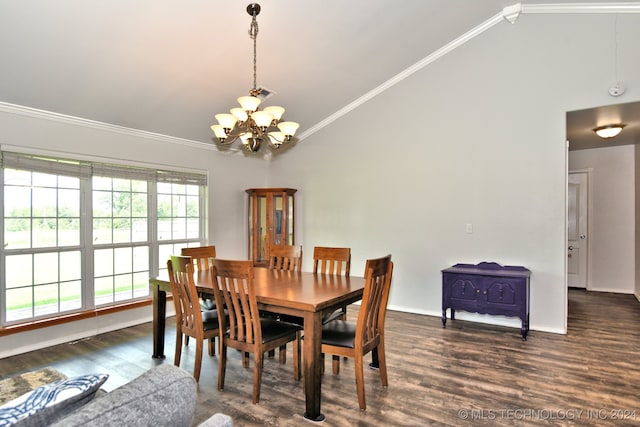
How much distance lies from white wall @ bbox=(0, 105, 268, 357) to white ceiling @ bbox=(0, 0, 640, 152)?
16cm

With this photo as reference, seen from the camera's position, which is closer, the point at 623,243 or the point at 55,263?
the point at 55,263

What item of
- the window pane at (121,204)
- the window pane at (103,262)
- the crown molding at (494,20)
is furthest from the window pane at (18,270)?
the crown molding at (494,20)

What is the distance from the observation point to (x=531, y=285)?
4.08 metres

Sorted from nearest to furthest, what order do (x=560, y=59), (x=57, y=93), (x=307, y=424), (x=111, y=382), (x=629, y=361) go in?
(x=307, y=424), (x=111, y=382), (x=629, y=361), (x=57, y=93), (x=560, y=59)

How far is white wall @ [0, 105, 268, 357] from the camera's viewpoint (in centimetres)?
345

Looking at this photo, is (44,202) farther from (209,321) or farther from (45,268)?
(209,321)

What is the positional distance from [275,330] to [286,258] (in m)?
1.19

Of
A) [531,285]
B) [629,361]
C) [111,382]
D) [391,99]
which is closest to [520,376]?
[629,361]

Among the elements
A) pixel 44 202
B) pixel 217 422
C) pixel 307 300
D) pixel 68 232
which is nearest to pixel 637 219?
pixel 307 300

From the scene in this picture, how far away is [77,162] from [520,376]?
458cm

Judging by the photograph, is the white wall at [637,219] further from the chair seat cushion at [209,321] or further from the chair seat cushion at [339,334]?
the chair seat cushion at [209,321]

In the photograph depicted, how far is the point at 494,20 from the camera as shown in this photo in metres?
4.16

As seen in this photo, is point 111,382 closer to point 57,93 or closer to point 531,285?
point 57,93

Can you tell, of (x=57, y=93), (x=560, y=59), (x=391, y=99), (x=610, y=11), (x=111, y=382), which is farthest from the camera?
(x=391, y=99)
